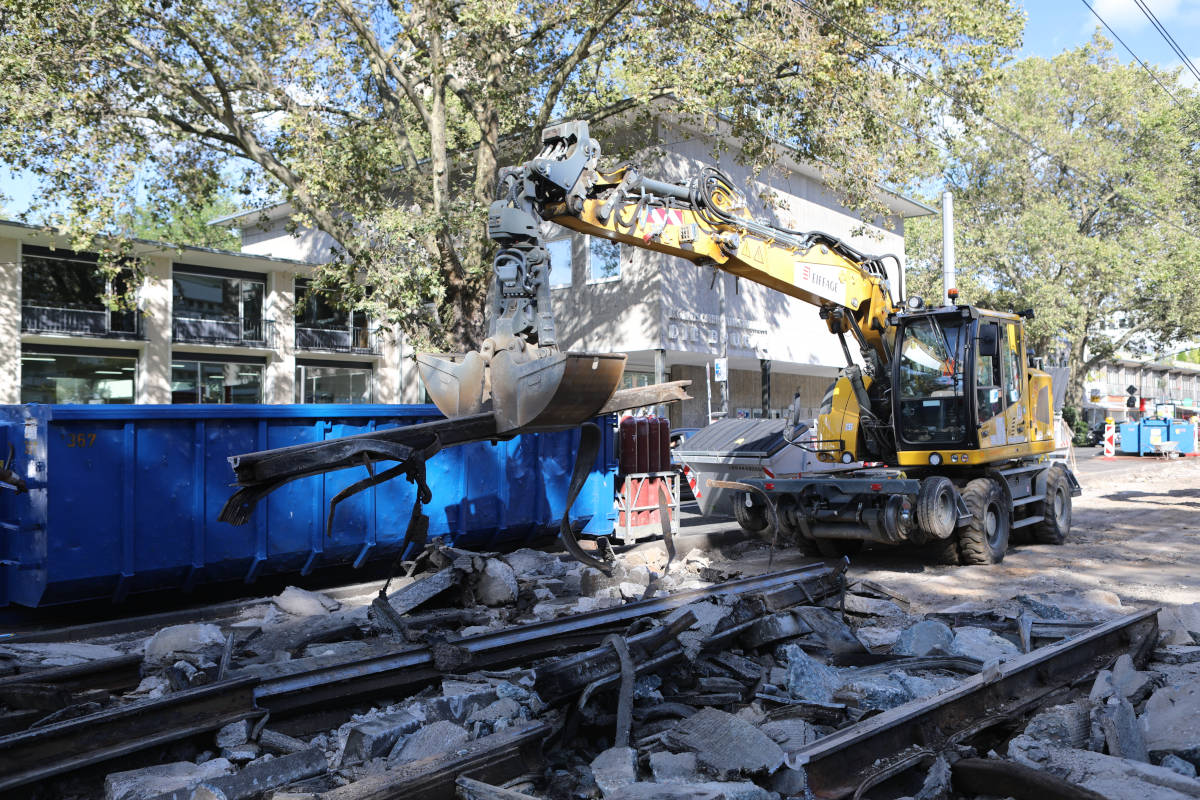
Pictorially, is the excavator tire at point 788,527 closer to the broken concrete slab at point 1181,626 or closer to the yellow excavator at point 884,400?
the yellow excavator at point 884,400

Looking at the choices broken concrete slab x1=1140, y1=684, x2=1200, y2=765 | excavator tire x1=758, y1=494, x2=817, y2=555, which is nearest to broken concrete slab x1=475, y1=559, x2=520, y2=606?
excavator tire x1=758, y1=494, x2=817, y2=555

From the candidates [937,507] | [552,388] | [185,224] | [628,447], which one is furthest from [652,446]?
[185,224]

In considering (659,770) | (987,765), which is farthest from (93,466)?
(987,765)

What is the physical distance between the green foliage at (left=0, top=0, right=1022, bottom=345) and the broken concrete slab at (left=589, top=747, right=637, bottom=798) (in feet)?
38.6

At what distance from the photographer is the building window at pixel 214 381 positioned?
110 ft

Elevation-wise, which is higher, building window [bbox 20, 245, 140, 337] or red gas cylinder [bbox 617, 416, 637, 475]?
building window [bbox 20, 245, 140, 337]

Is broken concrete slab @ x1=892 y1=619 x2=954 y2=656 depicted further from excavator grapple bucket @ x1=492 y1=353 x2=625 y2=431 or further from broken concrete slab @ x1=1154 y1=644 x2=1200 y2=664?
excavator grapple bucket @ x1=492 y1=353 x2=625 y2=431

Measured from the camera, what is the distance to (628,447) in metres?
13.2

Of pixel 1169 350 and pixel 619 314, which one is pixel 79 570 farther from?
pixel 1169 350

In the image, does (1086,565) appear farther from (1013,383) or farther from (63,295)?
(63,295)

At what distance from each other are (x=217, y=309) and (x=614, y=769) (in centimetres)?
3351

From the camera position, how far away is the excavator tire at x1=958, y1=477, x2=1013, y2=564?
11.2 metres

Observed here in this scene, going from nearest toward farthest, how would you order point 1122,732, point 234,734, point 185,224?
point 1122,732, point 234,734, point 185,224

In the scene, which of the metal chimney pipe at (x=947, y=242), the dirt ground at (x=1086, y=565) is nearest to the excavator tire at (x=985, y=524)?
the dirt ground at (x=1086, y=565)
